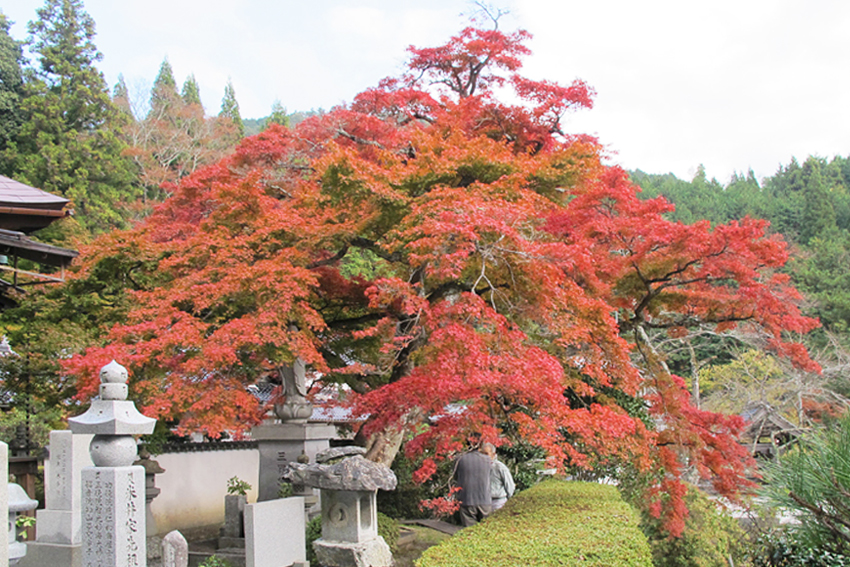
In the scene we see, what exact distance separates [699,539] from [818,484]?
172 inches

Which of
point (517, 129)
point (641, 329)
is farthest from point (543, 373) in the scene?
point (517, 129)

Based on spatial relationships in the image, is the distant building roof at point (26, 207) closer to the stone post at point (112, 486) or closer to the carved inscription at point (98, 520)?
the stone post at point (112, 486)

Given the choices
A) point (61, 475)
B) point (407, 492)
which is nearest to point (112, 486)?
point (61, 475)

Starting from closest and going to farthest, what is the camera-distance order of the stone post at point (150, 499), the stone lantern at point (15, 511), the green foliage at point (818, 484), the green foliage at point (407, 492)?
1. the green foliage at point (818, 484)
2. the stone lantern at point (15, 511)
3. the stone post at point (150, 499)
4. the green foliage at point (407, 492)

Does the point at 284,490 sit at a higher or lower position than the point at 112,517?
lower

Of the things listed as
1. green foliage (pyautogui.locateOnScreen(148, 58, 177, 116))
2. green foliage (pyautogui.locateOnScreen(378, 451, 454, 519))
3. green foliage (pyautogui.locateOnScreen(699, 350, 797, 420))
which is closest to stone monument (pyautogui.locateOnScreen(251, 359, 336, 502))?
green foliage (pyautogui.locateOnScreen(378, 451, 454, 519))

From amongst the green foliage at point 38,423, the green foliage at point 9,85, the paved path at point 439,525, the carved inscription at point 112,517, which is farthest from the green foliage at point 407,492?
the green foliage at point 9,85

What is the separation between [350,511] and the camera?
7426 millimetres

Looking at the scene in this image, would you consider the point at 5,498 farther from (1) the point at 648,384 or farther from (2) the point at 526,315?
(1) the point at 648,384

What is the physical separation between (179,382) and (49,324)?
17.6 feet

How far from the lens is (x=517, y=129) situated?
42.0 ft

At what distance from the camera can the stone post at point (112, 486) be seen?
5109 mm

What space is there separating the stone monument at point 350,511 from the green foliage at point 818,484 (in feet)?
13.5

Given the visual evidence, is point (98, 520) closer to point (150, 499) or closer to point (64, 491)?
point (64, 491)
